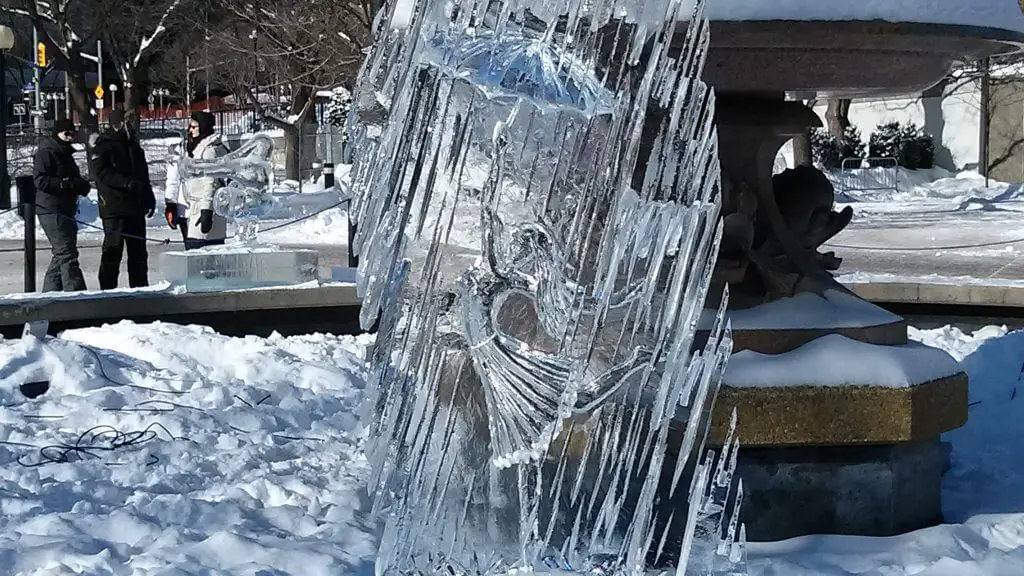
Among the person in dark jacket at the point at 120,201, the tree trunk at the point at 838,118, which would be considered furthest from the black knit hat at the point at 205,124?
the tree trunk at the point at 838,118

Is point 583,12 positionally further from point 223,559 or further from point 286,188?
point 286,188

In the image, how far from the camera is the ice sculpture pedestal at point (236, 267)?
9.64 m

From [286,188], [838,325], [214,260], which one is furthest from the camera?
[286,188]

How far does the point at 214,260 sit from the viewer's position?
9750 millimetres

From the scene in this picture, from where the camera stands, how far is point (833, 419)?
401 centimetres

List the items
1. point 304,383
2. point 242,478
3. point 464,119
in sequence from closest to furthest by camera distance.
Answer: point 464,119, point 242,478, point 304,383

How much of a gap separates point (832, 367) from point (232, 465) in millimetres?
2427

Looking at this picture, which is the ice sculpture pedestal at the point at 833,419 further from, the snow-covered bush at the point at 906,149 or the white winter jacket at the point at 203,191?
the snow-covered bush at the point at 906,149

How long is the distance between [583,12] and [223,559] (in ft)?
6.31

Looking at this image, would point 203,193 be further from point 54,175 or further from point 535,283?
point 535,283

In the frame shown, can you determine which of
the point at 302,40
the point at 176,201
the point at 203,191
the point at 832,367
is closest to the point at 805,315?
the point at 832,367

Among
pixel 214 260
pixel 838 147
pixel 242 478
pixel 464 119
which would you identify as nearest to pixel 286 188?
pixel 838 147

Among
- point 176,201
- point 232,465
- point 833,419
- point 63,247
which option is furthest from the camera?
point 176,201

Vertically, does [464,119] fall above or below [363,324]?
above
